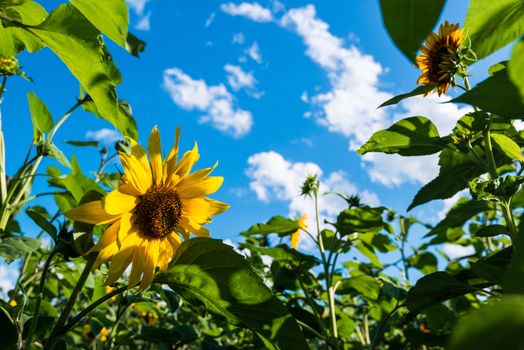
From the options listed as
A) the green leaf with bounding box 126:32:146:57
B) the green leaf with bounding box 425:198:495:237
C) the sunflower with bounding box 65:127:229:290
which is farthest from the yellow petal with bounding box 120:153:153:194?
the green leaf with bounding box 425:198:495:237

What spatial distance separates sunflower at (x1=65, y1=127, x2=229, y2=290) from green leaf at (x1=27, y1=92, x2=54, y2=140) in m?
0.66

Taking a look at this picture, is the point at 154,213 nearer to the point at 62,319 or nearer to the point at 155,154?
the point at 155,154

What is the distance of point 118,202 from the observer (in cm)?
94

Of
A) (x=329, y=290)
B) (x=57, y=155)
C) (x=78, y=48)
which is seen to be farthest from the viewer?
(x=329, y=290)

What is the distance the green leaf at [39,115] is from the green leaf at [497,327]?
60.1 inches

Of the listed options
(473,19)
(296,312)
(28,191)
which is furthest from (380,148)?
(28,191)

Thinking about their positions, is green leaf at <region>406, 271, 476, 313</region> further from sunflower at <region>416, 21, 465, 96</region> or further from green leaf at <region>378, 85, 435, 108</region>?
sunflower at <region>416, 21, 465, 96</region>

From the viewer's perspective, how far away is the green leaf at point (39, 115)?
1.46m

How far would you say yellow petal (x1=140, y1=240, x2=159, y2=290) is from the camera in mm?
959

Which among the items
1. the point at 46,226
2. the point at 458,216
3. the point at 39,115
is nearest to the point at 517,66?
the point at 46,226

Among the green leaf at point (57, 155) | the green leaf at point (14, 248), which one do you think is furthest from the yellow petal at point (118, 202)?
the green leaf at point (57, 155)

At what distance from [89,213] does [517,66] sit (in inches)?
30.6

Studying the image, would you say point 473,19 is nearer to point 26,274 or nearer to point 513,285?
point 513,285

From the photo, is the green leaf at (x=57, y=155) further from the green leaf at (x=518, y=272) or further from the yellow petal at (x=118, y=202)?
the green leaf at (x=518, y=272)
